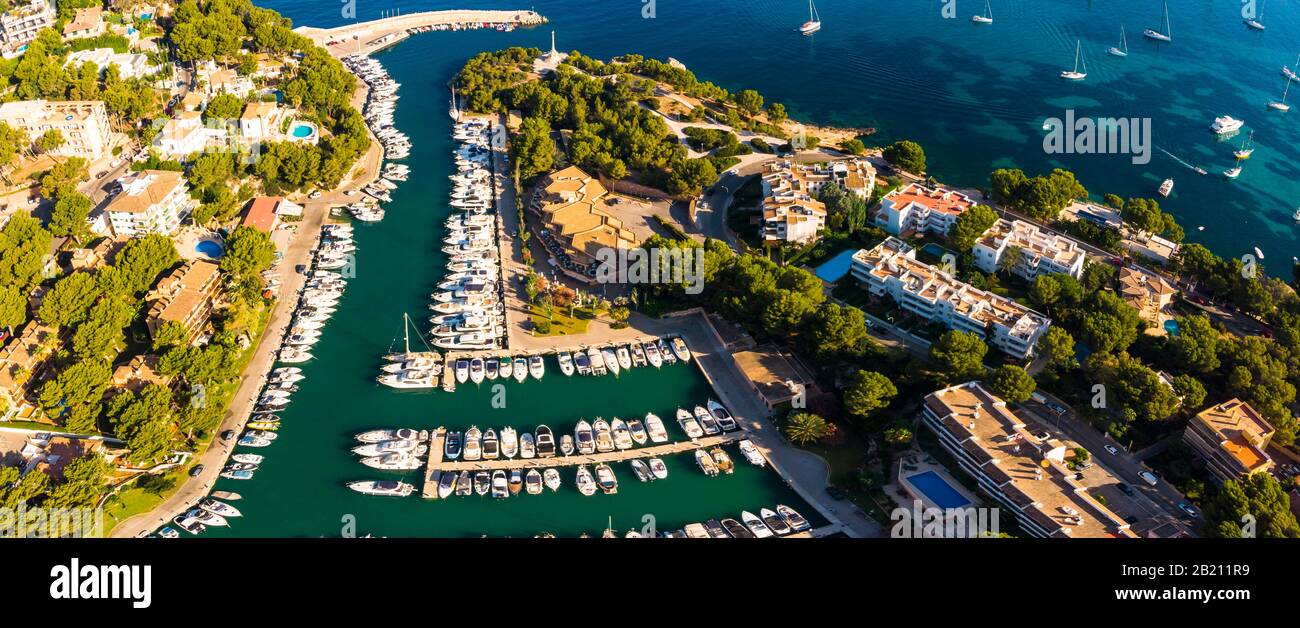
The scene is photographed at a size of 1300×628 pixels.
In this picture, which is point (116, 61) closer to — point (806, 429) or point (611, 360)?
point (611, 360)

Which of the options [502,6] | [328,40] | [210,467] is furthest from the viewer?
[502,6]

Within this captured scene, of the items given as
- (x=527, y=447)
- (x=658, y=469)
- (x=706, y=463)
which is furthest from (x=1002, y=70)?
(x=527, y=447)

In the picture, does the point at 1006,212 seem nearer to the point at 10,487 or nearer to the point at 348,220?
the point at 348,220

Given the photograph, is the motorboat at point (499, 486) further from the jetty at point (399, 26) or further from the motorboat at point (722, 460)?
the jetty at point (399, 26)

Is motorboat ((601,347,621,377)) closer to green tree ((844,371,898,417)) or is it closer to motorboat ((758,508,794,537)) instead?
motorboat ((758,508,794,537))

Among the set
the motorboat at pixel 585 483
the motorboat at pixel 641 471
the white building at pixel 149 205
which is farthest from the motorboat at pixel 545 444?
the white building at pixel 149 205

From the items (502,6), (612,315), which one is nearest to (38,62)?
(502,6)
